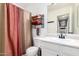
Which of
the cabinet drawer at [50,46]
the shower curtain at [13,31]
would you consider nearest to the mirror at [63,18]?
the cabinet drawer at [50,46]

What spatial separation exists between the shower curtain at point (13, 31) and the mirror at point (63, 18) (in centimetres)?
30

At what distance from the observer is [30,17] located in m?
1.54

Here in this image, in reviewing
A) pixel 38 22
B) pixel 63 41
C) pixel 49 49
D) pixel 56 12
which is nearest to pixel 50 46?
pixel 49 49

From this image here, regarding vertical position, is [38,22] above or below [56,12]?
below

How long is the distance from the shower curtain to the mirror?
0.97ft

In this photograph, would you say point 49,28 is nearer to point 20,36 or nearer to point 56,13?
point 56,13

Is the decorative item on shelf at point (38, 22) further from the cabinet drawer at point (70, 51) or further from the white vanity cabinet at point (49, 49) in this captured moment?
the cabinet drawer at point (70, 51)

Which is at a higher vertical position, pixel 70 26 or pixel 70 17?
pixel 70 17

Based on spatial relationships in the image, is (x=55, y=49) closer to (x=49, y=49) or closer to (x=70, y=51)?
(x=49, y=49)

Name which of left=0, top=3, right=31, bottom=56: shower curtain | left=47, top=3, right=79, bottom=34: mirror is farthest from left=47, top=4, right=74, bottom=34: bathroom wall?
left=0, top=3, right=31, bottom=56: shower curtain

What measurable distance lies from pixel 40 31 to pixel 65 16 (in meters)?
0.37

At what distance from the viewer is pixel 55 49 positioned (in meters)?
1.49

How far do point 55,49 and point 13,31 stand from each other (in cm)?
56

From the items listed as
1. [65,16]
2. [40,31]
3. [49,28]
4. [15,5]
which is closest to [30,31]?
[40,31]
